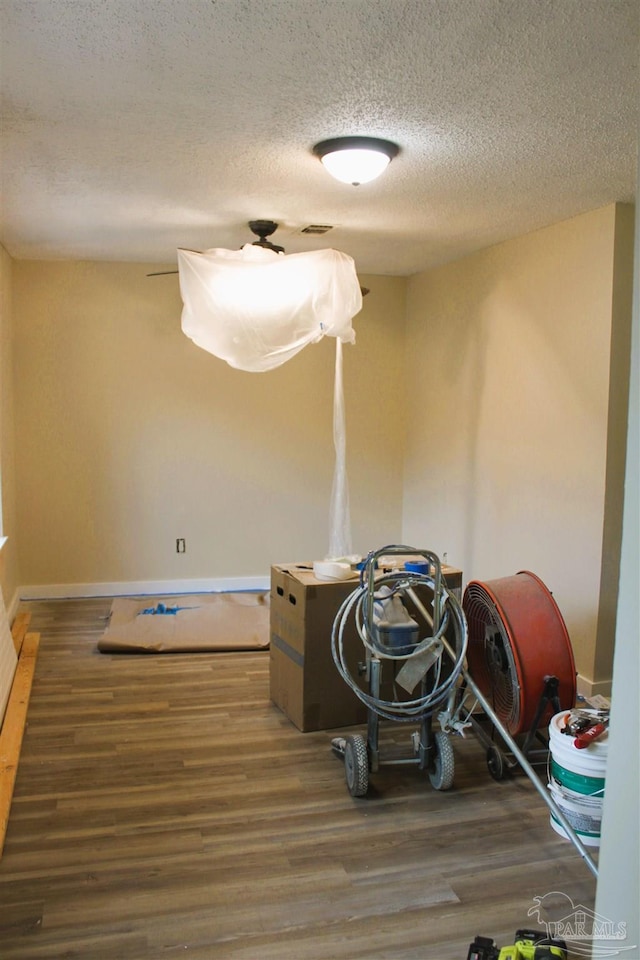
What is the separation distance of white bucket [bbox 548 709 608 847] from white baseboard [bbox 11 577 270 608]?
3406mm

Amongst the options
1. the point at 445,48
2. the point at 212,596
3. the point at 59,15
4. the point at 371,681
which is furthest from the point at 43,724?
the point at 445,48

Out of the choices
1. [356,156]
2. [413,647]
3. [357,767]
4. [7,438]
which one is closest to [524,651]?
[413,647]

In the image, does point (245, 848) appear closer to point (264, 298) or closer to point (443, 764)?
point (443, 764)

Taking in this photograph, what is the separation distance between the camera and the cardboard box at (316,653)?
336 cm

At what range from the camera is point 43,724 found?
344 cm

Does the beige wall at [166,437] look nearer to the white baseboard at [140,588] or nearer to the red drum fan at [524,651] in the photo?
the white baseboard at [140,588]

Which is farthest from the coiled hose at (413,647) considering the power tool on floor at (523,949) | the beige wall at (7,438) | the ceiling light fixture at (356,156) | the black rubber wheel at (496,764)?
the beige wall at (7,438)

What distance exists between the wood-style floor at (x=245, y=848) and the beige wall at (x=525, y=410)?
50.3 inches

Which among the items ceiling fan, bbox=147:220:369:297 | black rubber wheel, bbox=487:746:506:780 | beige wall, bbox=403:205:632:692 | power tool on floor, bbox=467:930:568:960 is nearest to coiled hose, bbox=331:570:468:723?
black rubber wheel, bbox=487:746:506:780

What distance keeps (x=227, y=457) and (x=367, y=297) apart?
156 cm

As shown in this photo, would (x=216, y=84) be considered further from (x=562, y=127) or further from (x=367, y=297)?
(x=367, y=297)

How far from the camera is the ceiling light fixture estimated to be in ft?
9.22

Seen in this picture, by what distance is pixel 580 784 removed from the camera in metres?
2.57

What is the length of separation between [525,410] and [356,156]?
1.99 meters
